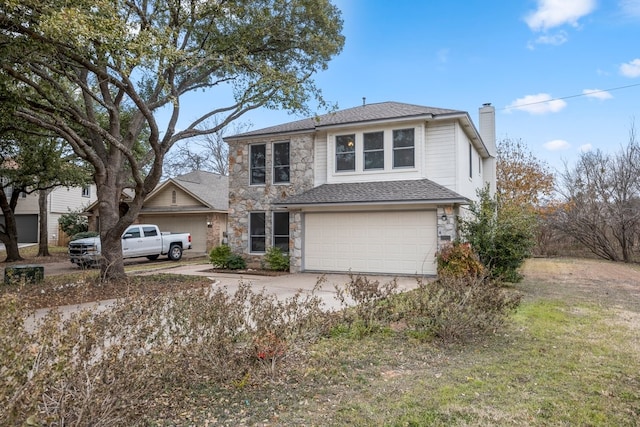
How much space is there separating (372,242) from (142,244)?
1063 centimetres

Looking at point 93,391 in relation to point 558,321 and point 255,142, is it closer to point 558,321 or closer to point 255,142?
point 558,321

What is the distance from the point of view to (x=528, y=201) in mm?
23562

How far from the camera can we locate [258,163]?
15562 mm

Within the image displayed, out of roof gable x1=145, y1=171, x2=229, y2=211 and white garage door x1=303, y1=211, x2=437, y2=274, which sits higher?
roof gable x1=145, y1=171, x2=229, y2=211

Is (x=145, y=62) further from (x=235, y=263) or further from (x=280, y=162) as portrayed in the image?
(x=235, y=263)

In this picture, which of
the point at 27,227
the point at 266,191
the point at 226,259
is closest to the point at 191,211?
the point at 226,259

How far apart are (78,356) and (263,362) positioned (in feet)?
5.42

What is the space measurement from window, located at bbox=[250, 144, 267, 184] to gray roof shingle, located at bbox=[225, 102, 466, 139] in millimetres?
570

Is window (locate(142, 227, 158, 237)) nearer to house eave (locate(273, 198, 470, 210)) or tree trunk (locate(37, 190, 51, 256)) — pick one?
tree trunk (locate(37, 190, 51, 256))

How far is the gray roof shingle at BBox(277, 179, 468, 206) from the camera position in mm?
11789

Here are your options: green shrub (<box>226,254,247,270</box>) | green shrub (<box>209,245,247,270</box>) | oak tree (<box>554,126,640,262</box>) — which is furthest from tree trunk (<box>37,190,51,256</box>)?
oak tree (<box>554,126,640,262</box>)

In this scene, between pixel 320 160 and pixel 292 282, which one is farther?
pixel 320 160

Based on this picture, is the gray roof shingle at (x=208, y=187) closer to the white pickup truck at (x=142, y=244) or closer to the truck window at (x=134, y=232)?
the white pickup truck at (x=142, y=244)

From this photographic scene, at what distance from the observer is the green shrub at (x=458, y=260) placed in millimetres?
10078
